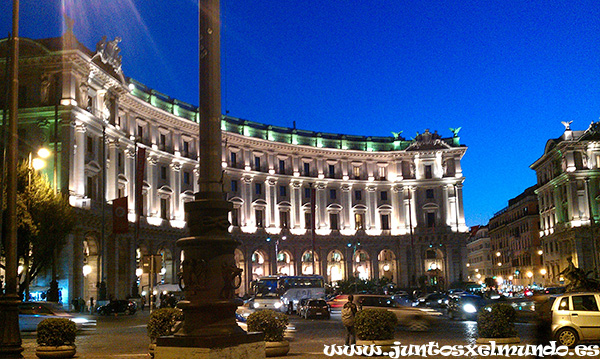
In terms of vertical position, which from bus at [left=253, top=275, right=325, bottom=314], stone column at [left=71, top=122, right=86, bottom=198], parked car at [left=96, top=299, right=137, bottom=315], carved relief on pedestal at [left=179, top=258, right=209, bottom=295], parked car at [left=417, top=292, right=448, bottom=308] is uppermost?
stone column at [left=71, top=122, right=86, bottom=198]

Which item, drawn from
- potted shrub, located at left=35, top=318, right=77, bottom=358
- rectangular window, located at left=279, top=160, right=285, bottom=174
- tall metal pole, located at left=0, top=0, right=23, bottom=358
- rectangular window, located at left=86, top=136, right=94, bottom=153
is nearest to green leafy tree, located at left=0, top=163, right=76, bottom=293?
rectangular window, located at left=86, top=136, right=94, bottom=153

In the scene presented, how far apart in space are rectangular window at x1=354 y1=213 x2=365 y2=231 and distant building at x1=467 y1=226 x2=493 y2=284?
6183cm

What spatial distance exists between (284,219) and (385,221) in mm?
16485

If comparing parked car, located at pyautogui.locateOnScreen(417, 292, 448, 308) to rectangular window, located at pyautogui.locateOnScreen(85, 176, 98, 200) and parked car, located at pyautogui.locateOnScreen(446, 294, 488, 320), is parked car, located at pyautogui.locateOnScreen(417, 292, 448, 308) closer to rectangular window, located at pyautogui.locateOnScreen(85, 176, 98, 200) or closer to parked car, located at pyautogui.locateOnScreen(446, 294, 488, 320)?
parked car, located at pyautogui.locateOnScreen(446, 294, 488, 320)

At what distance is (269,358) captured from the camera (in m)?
17.9

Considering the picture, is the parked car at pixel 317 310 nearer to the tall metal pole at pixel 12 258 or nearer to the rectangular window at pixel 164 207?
the tall metal pole at pixel 12 258

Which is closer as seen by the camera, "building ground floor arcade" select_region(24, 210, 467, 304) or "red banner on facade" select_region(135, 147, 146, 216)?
"building ground floor arcade" select_region(24, 210, 467, 304)

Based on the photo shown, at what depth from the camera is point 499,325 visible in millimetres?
18906

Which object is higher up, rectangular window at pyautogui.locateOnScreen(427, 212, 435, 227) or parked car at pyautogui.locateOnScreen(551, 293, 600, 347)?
rectangular window at pyautogui.locateOnScreen(427, 212, 435, 227)

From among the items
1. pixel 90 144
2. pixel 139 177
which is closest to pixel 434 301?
pixel 139 177

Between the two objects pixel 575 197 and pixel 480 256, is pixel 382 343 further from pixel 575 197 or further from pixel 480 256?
pixel 480 256

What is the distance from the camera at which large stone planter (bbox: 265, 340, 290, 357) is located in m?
18.0

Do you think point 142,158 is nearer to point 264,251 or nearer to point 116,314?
point 116,314

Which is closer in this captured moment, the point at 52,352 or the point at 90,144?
the point at 52,352
